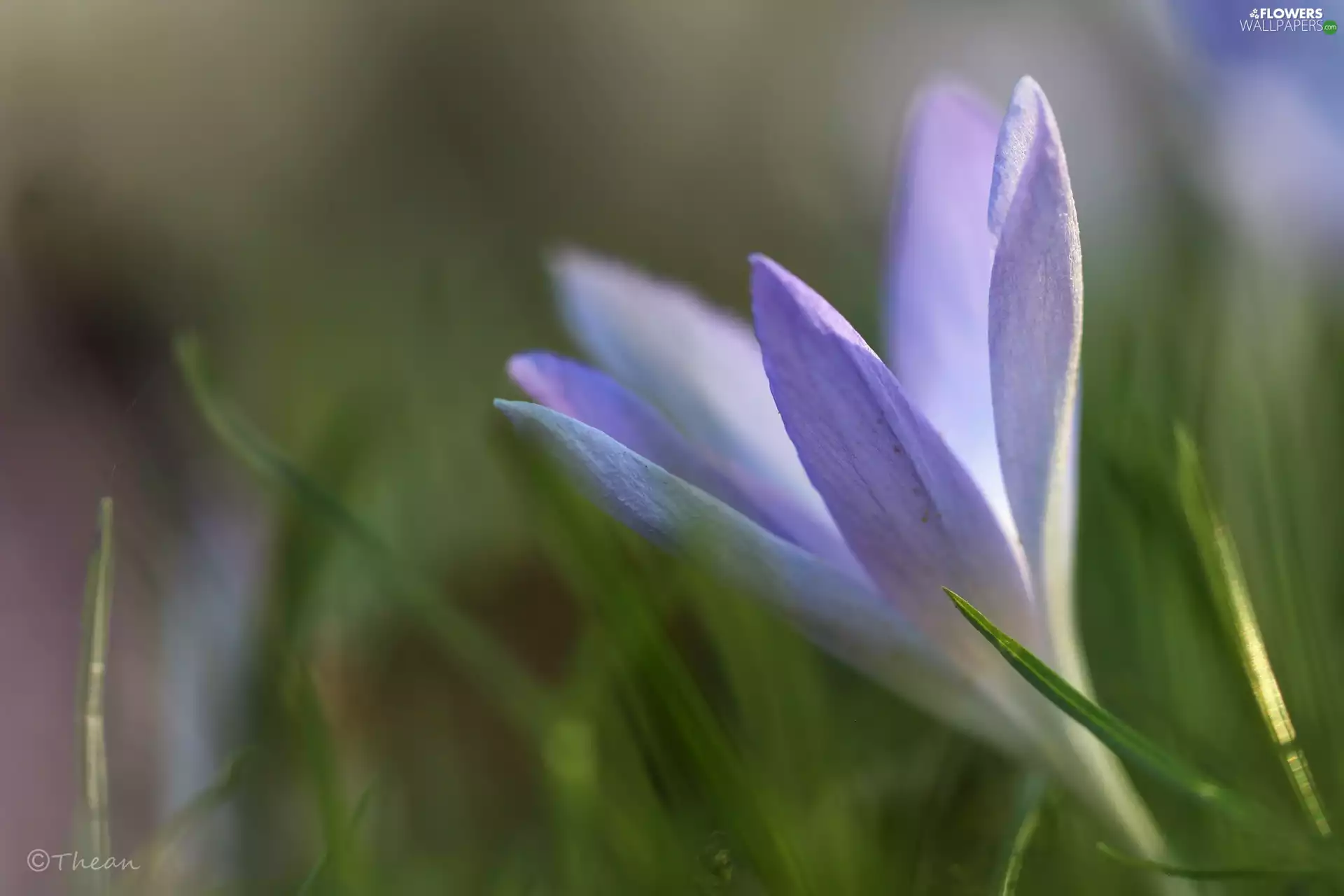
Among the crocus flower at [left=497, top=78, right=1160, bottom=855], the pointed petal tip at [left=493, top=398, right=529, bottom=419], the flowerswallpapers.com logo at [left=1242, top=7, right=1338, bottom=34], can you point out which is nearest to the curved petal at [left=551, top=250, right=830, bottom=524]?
the crocus flower at [left=497, top=78, right=1160, bottom=855]

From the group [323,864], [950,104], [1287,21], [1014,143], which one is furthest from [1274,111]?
[323,864]

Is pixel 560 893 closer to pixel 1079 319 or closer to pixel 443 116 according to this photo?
pixel 1079 319

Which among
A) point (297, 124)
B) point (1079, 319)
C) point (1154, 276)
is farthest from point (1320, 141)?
point (297, 124)

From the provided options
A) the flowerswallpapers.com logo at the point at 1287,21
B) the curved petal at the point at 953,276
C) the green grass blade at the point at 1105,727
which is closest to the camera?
the green grass blade at the point at 1105,727

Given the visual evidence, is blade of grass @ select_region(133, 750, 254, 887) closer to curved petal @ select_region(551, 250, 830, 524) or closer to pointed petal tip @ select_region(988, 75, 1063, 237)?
curved petal @ select_region(551, 250, 830, 524)

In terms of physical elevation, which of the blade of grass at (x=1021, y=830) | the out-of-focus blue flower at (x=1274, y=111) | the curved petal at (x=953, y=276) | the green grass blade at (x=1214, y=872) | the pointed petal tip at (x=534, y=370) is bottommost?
the blade of grass at (x=1021, y=830)

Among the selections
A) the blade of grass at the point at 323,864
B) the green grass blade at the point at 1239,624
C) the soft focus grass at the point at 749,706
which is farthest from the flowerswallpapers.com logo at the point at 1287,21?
the blade of grass at the point at 323,864

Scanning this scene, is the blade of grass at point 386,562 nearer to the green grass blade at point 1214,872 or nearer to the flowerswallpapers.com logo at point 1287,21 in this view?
the green grass blade at point 1214,872
